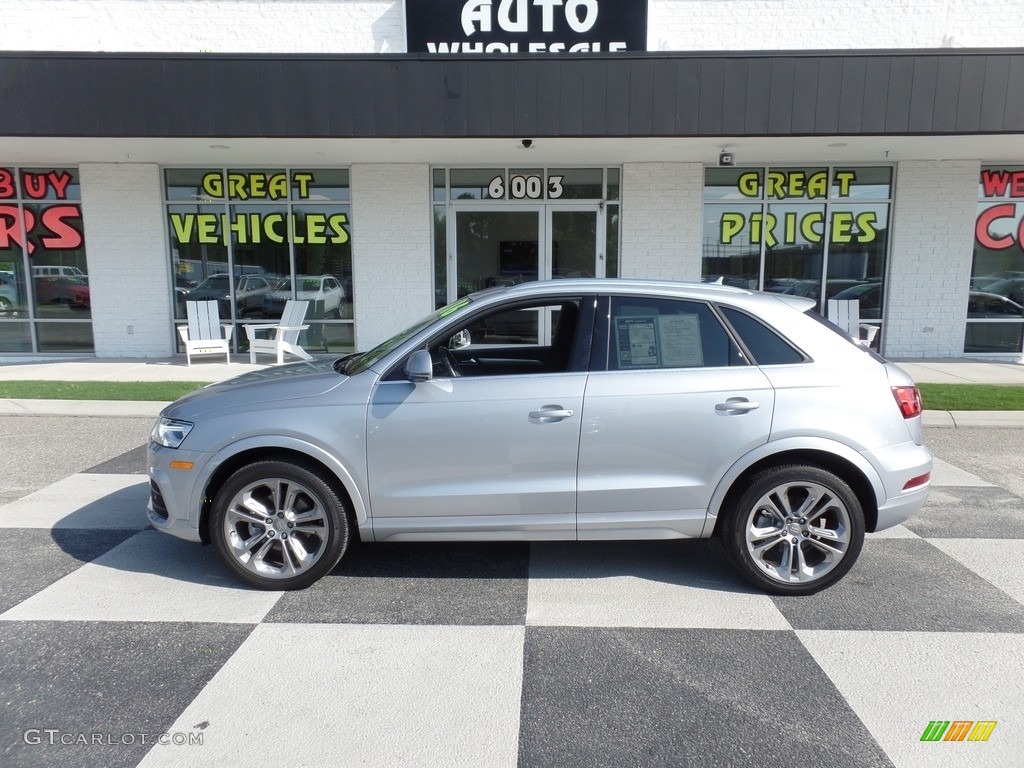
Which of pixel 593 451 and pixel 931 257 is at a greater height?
pixel 931 257

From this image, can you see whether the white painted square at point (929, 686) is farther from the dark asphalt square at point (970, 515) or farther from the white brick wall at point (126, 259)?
the white brick wall at point (126, 259)

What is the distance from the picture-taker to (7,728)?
9.11ft

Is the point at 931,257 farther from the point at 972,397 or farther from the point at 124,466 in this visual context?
the point at 124,466

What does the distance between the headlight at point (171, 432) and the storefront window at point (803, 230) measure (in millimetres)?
10049

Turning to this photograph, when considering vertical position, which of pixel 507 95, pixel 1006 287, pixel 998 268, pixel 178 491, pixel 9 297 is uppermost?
pixel 507 95

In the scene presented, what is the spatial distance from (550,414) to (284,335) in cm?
947

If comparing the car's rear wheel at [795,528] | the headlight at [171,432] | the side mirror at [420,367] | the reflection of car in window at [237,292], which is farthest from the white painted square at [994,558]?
the reflection of car in window at [237,292]

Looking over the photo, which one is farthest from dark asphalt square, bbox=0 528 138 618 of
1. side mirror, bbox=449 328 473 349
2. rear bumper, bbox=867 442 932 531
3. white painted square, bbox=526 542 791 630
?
rear bumper, bbox=867 442 932 531

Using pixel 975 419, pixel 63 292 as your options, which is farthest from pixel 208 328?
pixel 975 419

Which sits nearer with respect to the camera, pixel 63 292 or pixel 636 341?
pixel 636 341

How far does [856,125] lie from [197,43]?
10751mm

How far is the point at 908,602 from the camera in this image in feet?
12.6

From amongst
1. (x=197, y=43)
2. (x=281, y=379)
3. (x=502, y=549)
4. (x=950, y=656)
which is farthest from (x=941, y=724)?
(x=197, y=43)

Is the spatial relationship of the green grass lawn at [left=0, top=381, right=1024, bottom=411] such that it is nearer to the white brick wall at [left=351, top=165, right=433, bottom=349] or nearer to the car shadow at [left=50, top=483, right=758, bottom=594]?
the white brick wall at [left=351, top=165, right=433, bottom=349]
